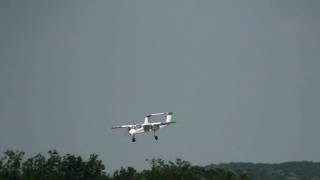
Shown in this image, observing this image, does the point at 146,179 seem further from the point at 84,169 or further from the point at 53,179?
the point at 53,179

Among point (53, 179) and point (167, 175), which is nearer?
point (53, 179)

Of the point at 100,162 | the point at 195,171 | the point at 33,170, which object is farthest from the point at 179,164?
the point at 33,170

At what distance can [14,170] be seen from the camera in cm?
16775

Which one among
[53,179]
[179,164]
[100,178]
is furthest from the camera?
[179,164]

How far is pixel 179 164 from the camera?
619 feet

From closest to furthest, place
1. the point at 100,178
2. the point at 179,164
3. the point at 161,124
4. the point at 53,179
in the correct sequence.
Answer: the point at 161,124, the point at 53,179, the point at 100,178, the point at 179,164

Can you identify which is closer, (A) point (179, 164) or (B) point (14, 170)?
(B) point (14, 170)

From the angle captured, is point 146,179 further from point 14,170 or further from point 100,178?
point 14,170

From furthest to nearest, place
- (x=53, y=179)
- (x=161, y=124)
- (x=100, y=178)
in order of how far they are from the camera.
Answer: (x=100, y=178), (x=53, y=179), (x=161, y=124)

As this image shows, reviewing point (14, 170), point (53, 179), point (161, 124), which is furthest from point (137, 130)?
point (14, 170)

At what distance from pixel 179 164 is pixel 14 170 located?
36264 millimetres

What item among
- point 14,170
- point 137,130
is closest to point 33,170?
point 14,170

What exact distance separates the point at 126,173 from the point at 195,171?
45.4ft

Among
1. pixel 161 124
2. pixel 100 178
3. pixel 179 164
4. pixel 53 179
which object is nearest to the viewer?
pixel 161 124
